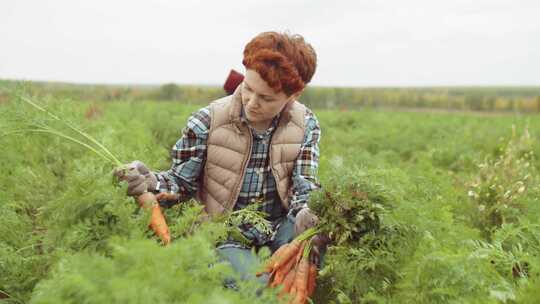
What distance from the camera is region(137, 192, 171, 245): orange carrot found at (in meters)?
2.36

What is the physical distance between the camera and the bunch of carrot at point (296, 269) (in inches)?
98.7

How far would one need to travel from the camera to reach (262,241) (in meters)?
3.00

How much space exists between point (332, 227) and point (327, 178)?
26 cm

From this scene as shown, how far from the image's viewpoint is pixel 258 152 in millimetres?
2957

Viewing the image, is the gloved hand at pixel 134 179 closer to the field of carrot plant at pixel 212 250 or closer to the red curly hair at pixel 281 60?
the field of carrot plant at pixel 212 250

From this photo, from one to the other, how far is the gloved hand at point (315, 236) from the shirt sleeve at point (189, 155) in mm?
680

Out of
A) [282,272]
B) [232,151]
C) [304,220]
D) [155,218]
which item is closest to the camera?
[155,218]

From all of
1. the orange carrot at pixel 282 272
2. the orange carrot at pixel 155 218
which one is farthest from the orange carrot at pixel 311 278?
the orange carrot at pixel 155 218

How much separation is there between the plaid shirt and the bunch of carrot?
34cm

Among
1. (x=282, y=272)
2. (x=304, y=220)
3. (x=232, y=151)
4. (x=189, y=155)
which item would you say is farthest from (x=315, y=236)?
(x=189, y=155)

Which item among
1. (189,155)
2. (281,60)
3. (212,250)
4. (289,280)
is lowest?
(289,280)

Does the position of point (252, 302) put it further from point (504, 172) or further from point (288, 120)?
point (504, 172)

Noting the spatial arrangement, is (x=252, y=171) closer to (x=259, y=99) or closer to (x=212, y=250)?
(x=259, y=99)

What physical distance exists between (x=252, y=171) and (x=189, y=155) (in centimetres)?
38
